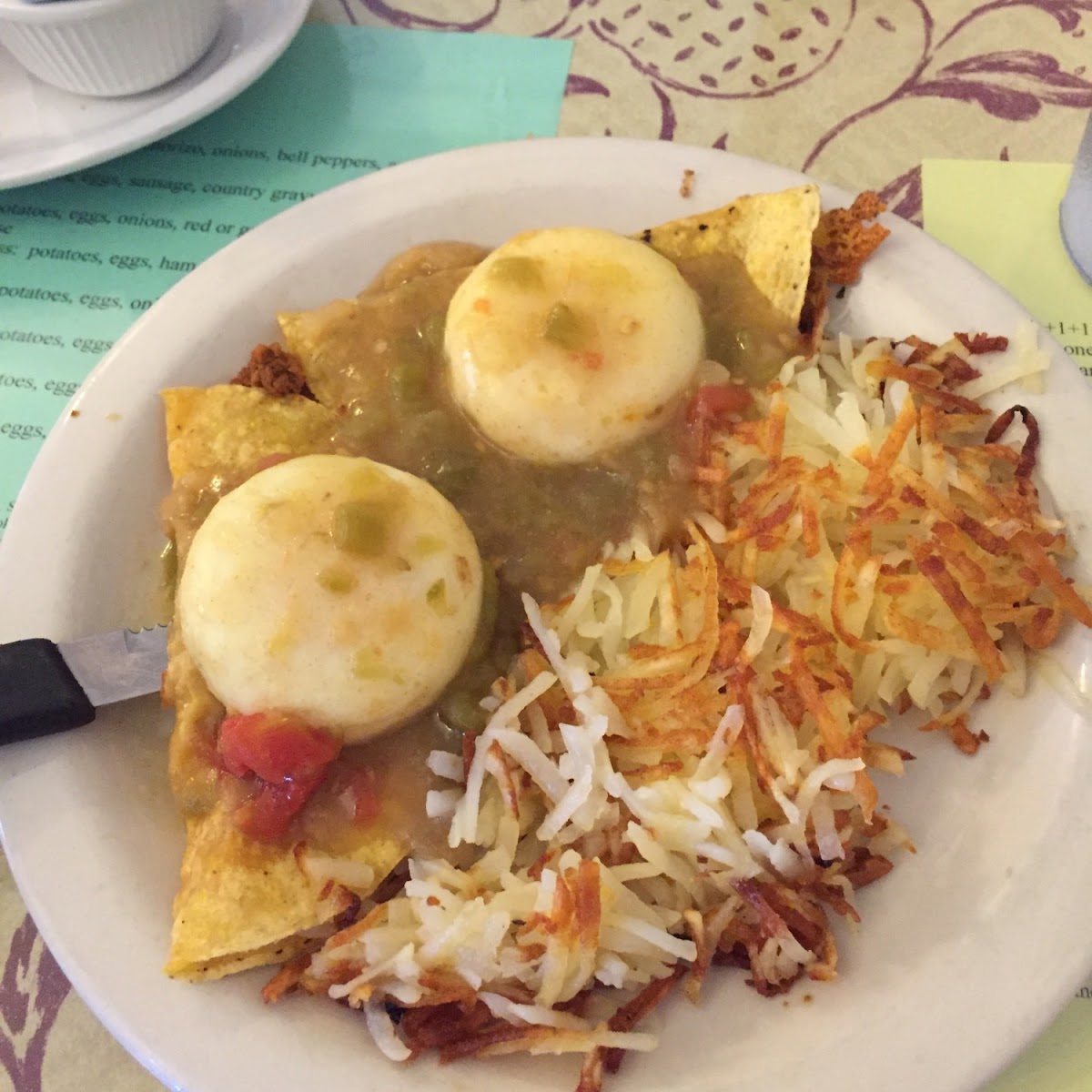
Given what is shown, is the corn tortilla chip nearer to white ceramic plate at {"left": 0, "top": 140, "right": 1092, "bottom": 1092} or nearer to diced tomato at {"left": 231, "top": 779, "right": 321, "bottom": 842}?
white ceramic plate at {"left": 0, "top": 140, "right": 1092, "bottom": 1092}

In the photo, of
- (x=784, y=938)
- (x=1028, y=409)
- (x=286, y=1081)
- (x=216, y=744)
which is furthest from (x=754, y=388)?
(x=286, y=1081)

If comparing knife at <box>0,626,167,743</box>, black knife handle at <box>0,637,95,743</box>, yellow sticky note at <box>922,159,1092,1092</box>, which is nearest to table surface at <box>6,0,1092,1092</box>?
yellow sticky note at <box>922,159,1092,1092</box>

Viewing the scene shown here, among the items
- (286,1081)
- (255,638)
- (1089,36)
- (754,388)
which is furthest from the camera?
(1089,36)

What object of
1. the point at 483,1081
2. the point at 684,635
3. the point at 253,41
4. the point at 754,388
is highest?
the point at 253,41

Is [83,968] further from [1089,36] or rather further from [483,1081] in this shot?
[1089,36]

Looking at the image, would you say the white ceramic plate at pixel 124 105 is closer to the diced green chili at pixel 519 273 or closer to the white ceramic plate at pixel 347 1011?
the white ceramic plate at pixel 347 1011
